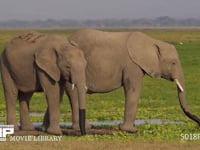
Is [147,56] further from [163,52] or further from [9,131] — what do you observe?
[9,131]

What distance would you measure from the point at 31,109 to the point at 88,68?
251 inches

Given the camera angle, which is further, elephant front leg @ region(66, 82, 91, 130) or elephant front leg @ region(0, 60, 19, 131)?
elephant front leg @ region(0, 60, 19, 131)

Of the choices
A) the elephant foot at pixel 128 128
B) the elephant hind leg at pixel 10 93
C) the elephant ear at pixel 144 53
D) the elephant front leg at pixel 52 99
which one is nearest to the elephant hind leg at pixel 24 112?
the elephant hind leg at pixel 10 93

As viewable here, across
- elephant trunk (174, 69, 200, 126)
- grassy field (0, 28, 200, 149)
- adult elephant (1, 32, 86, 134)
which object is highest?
adult elephant (1, 32, 86, 134)

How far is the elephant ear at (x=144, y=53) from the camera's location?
16594mm

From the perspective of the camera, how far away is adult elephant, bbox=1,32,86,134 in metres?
15.3

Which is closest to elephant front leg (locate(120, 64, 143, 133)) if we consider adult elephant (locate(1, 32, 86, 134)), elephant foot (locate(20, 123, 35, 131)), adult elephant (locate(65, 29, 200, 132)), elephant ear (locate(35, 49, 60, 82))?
adult elephant (locate(65, 29, 200, 132))

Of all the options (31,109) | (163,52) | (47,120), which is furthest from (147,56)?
(31,109)

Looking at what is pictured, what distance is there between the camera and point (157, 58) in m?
17.0

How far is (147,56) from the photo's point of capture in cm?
1677

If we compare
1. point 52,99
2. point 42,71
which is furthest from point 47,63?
point 52,99

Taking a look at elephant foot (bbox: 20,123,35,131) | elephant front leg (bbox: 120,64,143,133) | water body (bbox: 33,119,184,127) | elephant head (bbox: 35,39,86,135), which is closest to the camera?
elephant head (bbox: 35,39,86,135)

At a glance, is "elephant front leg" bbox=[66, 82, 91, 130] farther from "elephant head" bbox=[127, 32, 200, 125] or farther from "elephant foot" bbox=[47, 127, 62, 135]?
"elephant head" bbox=[127, 32, 200, 125]

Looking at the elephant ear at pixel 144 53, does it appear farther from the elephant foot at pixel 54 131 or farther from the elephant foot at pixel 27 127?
the elephant foot at pixel 27 127
